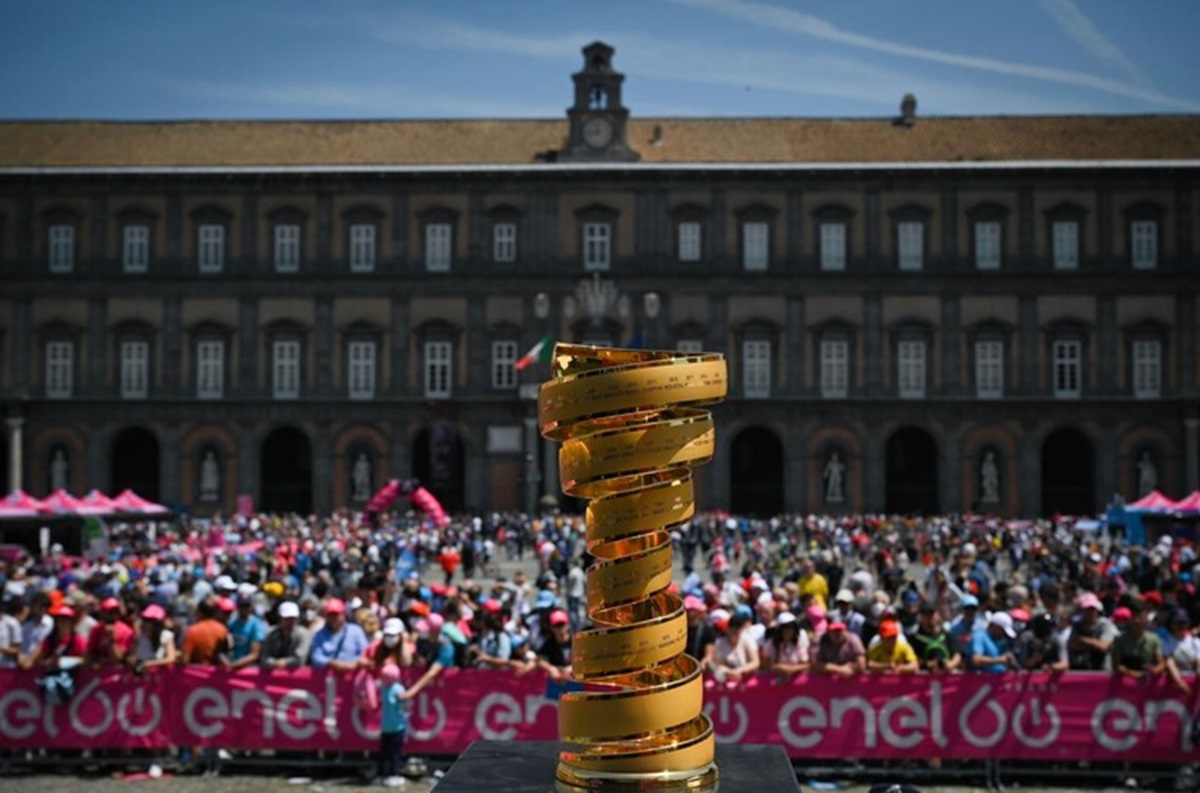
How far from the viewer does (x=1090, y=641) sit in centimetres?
1320

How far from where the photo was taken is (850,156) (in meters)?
54.7

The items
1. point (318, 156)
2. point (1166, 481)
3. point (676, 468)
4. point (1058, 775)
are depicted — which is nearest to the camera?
point (676, 468)

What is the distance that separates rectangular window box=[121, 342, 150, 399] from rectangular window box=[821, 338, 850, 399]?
23730 millimetres

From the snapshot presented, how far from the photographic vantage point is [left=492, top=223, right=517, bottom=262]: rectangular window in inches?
2142

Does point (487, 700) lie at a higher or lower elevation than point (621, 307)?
lower

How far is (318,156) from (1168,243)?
30.1m

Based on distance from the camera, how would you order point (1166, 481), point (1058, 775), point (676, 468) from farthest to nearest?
point (1166, 481), point (1058, 775), point (676, 468)

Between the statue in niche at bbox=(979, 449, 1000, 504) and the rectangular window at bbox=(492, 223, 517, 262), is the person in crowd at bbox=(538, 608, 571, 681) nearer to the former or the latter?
the statue in niche at bbox=(979, 449, 1000, 504)

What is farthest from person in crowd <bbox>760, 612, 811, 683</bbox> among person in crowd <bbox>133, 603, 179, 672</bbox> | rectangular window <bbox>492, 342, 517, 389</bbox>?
rectangular window <bbox>492, 342, 517, 389</bbox>

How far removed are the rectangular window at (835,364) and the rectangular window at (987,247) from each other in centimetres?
550

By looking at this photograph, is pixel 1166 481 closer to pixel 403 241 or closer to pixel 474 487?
pixel 474 487

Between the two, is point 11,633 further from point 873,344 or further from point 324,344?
point 873,344

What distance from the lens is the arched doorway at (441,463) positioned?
2084 inches

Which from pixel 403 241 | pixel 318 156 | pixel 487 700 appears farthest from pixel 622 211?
pixel 487 700
